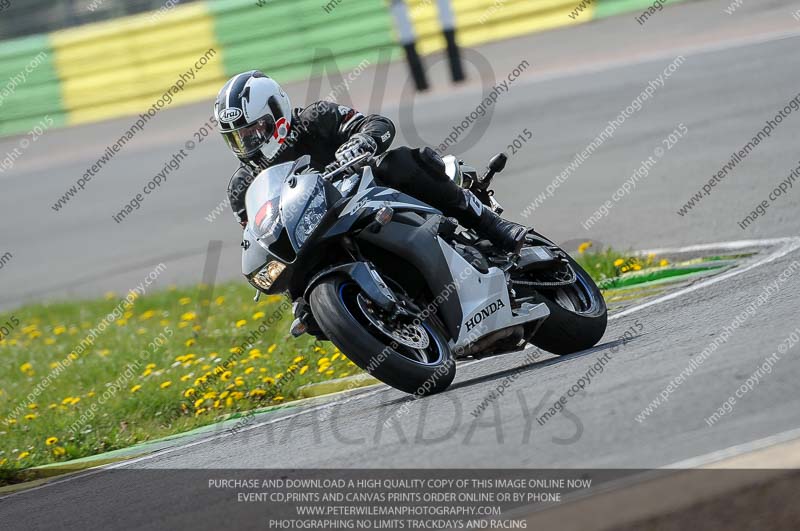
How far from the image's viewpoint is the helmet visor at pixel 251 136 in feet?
19.6

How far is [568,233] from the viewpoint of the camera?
9.95m

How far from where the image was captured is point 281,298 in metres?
9.55

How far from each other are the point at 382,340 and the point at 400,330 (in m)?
0.15

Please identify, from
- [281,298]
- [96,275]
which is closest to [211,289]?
[281,298]

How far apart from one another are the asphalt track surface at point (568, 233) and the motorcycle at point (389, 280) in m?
0.19

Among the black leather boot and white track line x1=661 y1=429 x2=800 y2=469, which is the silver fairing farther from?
white track line x1=661 y1=429 x2=800 y2=469

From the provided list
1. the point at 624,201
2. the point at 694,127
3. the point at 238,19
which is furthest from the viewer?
the point at 238,19

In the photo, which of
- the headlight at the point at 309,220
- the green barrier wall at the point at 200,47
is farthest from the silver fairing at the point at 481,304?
the green barrier wall at the point at 200,47

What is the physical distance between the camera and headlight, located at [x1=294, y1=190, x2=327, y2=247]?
5578mm

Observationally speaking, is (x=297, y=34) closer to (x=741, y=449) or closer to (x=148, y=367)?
(x=148, y=367)

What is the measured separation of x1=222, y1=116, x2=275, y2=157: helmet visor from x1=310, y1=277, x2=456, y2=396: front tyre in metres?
0.91

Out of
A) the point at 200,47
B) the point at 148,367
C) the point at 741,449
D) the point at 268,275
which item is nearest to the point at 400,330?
the point at 268,275

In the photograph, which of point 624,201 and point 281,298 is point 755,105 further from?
point 281,298

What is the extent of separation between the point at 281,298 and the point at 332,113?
10.9 ft
